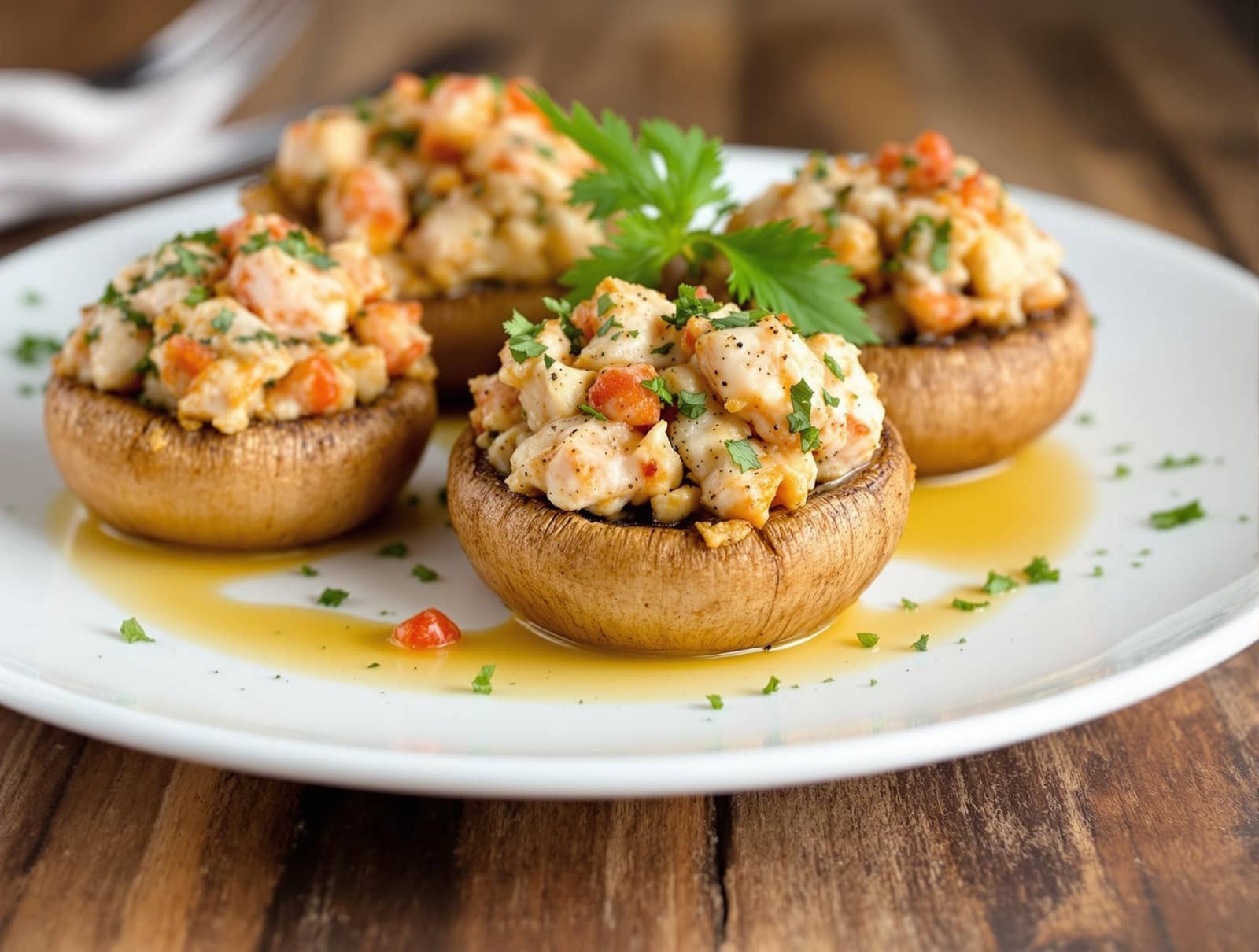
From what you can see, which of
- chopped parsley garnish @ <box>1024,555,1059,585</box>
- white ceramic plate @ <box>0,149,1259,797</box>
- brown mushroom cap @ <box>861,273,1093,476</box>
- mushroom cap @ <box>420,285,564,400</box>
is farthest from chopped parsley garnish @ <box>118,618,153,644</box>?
chopped parsley garnish @ <box>1024,555,1059,585</box>

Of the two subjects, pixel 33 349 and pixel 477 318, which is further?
pixel 33 349

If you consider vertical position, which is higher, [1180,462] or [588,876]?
[588,876]

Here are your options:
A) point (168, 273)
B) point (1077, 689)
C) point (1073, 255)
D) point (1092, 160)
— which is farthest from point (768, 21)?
point (1077, 689)

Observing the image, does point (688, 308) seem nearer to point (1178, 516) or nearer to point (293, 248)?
point (293, 248)

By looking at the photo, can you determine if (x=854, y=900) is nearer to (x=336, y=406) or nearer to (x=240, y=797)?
(x=240, y=797)

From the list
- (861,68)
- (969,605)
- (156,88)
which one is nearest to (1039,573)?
(969,605)

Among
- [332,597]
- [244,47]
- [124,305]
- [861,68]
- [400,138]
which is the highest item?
[124,305]

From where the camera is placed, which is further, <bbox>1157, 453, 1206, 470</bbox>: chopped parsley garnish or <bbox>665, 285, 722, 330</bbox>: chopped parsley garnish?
<bbox>1157, 453, 1206, 470</bbox>: chopped parsley garnish

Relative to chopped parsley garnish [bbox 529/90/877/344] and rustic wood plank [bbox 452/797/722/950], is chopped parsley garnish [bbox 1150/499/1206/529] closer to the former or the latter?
chopped parsley garnish [bbox 529/90/877/344]
